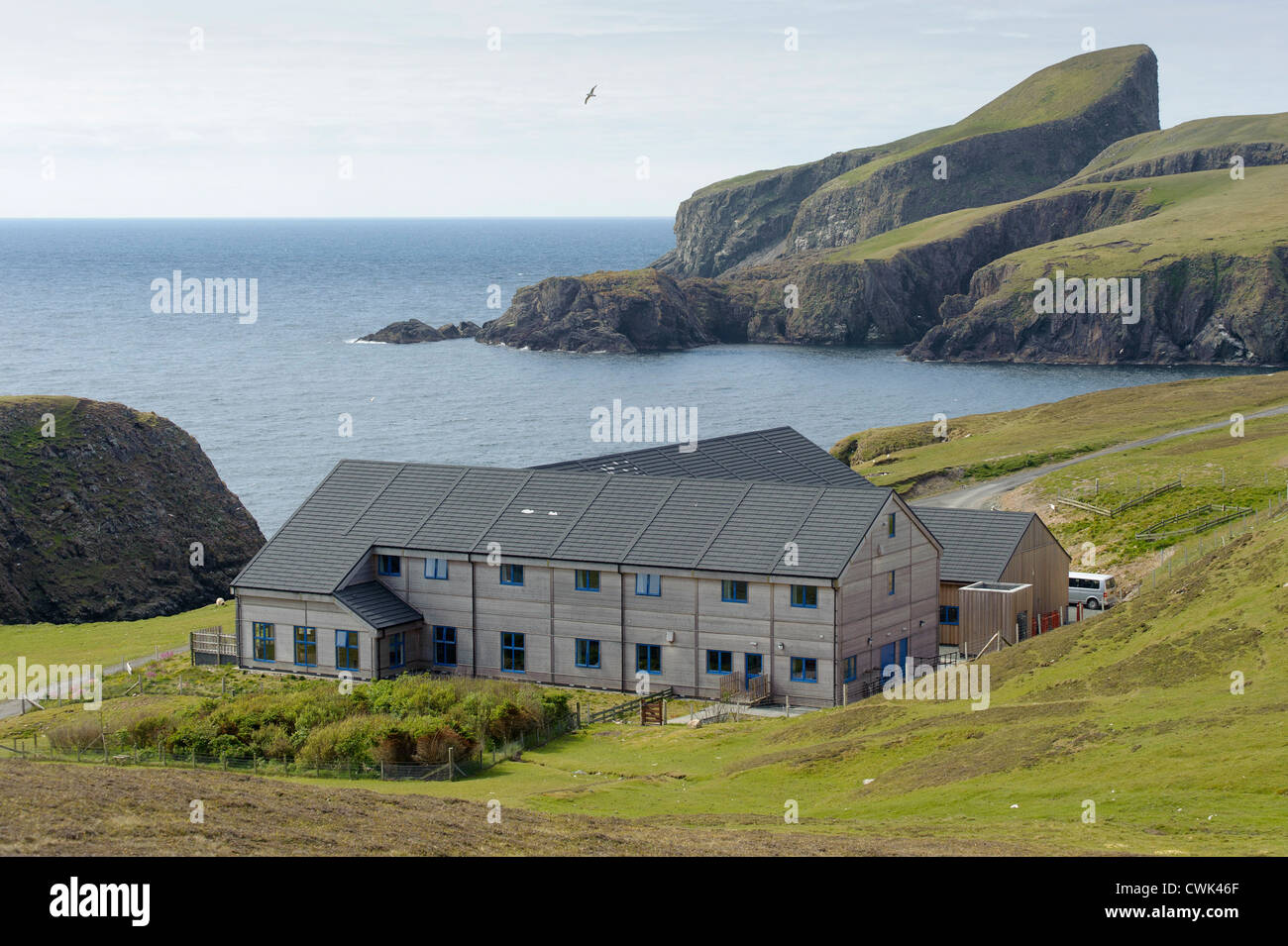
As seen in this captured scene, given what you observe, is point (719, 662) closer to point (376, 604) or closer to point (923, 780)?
point (376, 604)

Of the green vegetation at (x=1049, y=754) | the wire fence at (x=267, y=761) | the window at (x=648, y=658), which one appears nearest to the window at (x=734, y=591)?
the window at (x=648, y=658)

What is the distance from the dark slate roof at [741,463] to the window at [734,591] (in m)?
12.6

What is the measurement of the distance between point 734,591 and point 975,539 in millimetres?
14544

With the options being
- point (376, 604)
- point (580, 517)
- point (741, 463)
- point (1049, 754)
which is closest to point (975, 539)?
point (741, 463)

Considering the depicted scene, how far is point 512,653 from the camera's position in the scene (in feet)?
197

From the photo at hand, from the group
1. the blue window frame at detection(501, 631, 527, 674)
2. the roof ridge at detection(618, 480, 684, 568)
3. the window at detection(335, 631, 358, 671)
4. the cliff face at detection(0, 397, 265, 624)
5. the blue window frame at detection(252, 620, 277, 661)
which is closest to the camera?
the roof ridge at detection(618, 480, 684, 568)

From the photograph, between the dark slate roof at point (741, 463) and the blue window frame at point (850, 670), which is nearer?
the blue window frame at point (850, 670)

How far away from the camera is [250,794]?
32594mm

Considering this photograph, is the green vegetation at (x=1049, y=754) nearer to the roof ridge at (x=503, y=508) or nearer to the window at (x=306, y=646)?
the roof ridge at (x=503, y=508)

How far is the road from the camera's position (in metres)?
87.8

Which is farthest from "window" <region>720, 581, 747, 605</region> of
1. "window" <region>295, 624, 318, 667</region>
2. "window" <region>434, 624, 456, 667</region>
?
"window" <region>295, 624, 318, 667</region>

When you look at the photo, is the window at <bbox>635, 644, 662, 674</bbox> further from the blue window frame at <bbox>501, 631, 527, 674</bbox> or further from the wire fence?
the wire fence

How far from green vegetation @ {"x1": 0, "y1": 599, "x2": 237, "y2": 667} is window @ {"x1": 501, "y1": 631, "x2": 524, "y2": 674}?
1460 cm

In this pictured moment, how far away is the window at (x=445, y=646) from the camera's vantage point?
200 feet
